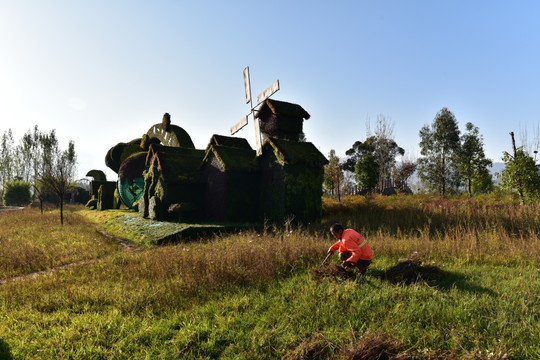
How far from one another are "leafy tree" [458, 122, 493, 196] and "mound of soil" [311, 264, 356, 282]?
22.2 meters

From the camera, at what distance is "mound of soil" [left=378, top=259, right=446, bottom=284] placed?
219 inches

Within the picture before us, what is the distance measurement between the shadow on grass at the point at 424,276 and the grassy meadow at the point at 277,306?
0.10ft

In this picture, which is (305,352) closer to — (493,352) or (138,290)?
(493,352)

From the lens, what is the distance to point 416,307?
4.43m

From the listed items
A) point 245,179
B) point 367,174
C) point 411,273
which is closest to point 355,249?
point 411,273

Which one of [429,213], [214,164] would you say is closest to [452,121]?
[429,213]

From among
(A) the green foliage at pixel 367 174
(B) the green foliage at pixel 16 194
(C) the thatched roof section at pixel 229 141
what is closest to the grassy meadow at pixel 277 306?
(C) the thatched roof section at pixel 229 141

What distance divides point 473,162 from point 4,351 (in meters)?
30.5

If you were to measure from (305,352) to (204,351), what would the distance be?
1252 mm

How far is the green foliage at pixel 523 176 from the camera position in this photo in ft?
49.4

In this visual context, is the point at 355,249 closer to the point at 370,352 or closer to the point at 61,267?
the point at 370,352

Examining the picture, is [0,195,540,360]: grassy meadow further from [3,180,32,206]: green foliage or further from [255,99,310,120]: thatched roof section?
[3,180,32,206]: green foliage

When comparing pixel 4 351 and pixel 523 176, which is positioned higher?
pixel 523 176

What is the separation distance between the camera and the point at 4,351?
4090mm
